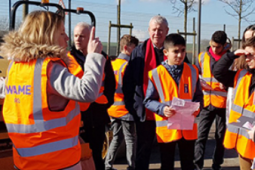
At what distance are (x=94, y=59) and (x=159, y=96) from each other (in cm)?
160

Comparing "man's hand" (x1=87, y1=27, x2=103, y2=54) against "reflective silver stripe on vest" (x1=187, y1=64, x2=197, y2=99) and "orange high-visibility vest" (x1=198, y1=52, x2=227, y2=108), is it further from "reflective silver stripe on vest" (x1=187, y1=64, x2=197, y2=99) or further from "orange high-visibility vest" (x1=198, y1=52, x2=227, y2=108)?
"orange high-visibility vest" (x1=198, y1=52, x2=227, y2=108)

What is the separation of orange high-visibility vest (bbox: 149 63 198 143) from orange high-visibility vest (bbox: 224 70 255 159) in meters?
0.53

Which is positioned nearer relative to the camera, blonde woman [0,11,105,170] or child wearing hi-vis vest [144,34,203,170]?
blonde woman [0,11,105,170]

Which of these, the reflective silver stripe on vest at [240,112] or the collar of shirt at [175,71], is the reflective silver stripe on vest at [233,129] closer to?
the reflective silver stripe on vest at [240,112]

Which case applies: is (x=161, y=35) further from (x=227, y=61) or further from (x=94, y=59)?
(x=94, y=59)

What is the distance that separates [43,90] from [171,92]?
1.81m

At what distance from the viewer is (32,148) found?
7.17ft

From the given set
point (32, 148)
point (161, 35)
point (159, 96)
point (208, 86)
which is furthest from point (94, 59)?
point (208, 86)

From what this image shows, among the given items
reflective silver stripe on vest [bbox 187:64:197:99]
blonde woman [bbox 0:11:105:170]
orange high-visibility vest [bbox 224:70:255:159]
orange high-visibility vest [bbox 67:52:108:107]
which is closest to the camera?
blonde woman [bbox 0:11:105:170]

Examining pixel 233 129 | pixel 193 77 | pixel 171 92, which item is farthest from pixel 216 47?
pixel 233 129

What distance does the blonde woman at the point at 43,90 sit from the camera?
6.91 ft

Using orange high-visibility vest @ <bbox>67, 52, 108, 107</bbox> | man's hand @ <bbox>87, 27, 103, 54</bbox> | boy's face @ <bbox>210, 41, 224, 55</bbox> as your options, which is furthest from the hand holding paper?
boy's face @ <bbox>210, 41, 224, 55</bbox>

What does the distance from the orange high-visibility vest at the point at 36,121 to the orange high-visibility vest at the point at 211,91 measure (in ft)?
10.9

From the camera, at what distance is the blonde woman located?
6.91 ft
